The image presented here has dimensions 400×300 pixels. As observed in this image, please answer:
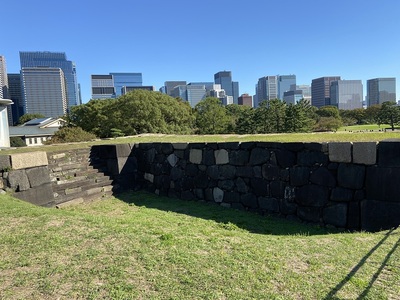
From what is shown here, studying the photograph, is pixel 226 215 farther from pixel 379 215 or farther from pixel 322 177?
pixel 379 215

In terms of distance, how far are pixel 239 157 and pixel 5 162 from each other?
15.1 ft

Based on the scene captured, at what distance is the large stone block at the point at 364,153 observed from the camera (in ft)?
14.1

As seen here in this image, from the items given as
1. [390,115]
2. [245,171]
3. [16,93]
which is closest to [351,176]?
[245,171]

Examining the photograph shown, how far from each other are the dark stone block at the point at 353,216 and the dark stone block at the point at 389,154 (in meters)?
0.76

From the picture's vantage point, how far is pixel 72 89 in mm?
198500

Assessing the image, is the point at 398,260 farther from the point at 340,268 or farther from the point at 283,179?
the point at 283,179

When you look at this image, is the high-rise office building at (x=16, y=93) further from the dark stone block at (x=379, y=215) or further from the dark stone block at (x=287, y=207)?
the dark stone block at (x=379, y=215)

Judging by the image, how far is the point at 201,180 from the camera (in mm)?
6812

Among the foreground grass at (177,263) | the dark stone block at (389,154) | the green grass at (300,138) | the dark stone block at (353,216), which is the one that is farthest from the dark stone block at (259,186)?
the foreground grass at (177,263)

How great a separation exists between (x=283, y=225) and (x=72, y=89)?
217084 mm

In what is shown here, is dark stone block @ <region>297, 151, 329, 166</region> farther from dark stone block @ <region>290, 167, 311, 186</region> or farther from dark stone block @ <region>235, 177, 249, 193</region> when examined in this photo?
dark stone block @ <region>235, 177, 249, 193</region>

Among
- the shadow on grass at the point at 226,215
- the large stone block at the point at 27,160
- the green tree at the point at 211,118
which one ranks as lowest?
the shadow on grass at the point at 226,215

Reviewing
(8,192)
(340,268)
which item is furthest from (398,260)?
(8,192)

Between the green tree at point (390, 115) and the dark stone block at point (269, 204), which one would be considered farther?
the green tree at point (390, 115)
